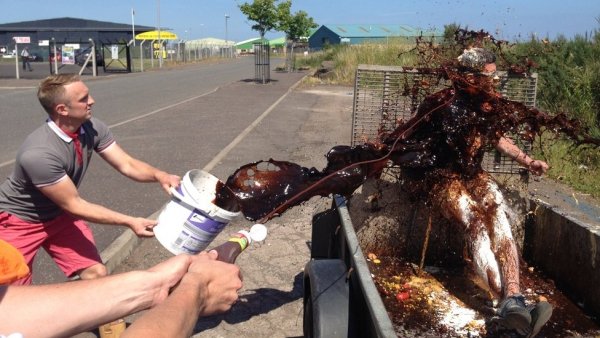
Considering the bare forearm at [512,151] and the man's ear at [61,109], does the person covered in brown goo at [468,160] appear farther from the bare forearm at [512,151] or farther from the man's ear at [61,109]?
the man's ear at [61,109]

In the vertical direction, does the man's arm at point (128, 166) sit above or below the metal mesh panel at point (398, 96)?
below

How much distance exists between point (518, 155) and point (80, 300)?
10.4 feet

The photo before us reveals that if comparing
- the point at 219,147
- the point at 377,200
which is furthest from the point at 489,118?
the point at 219,147

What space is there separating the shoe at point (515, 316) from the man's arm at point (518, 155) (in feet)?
3.94

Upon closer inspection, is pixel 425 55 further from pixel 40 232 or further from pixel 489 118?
pixel 40 232

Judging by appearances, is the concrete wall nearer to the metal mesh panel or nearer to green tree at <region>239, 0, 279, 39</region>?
the metal mesh panel

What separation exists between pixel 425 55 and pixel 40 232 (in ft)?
9.40

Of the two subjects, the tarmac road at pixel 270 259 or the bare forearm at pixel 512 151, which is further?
the tarmac road at pixel 270 259

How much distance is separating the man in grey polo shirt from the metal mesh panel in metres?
1.63

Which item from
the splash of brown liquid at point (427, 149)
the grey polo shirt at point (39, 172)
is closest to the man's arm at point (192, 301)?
the splash of brown liquid at point (427, 149)

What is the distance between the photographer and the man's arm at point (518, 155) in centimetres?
407

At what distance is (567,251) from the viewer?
384 centimetres

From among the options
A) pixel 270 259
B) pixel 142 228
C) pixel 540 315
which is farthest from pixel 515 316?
pixel 270 259

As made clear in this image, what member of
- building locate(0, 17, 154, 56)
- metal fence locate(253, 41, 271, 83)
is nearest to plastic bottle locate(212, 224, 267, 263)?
metal fence locate(253, 41, 271, 83)
